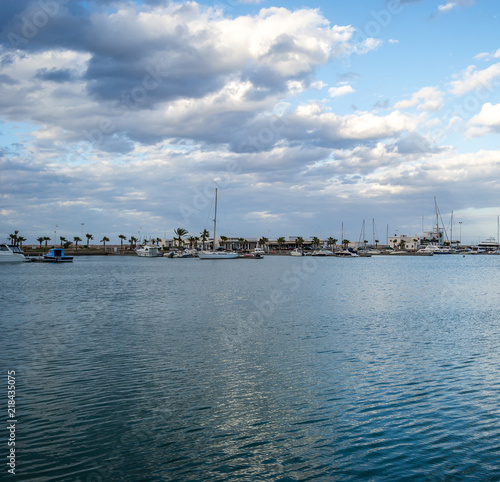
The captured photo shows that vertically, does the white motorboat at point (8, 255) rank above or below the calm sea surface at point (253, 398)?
above

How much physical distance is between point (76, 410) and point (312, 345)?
14017mm

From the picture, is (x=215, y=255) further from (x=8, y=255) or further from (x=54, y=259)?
(x=8, y=255)

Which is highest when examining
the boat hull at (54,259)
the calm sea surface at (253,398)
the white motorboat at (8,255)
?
the white motorboat at (8,255)

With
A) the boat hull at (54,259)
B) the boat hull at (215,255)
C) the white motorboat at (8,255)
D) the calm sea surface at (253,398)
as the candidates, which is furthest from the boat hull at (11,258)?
the calm sea surface at (253,398)

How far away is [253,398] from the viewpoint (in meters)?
16.2

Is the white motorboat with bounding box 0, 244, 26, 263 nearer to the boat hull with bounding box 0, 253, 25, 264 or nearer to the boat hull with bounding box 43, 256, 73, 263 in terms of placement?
the boat hull with bounding box 0, 253, 25, 264

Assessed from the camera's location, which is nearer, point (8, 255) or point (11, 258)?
point (8, 255)

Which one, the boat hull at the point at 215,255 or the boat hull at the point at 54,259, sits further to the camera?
the boat hull at the point at 215,255

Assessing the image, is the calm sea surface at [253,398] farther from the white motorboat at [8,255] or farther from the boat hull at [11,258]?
the boat hull at [11,258]

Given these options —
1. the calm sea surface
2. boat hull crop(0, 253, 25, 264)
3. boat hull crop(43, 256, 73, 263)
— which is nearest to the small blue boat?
boat hull crop(43, 256, 73, 263)

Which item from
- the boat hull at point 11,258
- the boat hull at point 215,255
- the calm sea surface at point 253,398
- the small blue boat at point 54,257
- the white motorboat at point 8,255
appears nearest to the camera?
the calm sea surface at point 253,398

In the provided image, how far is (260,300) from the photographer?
47.5 metres

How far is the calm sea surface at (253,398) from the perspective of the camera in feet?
36.9

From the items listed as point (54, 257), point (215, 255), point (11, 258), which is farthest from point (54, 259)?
point (215, 255)
